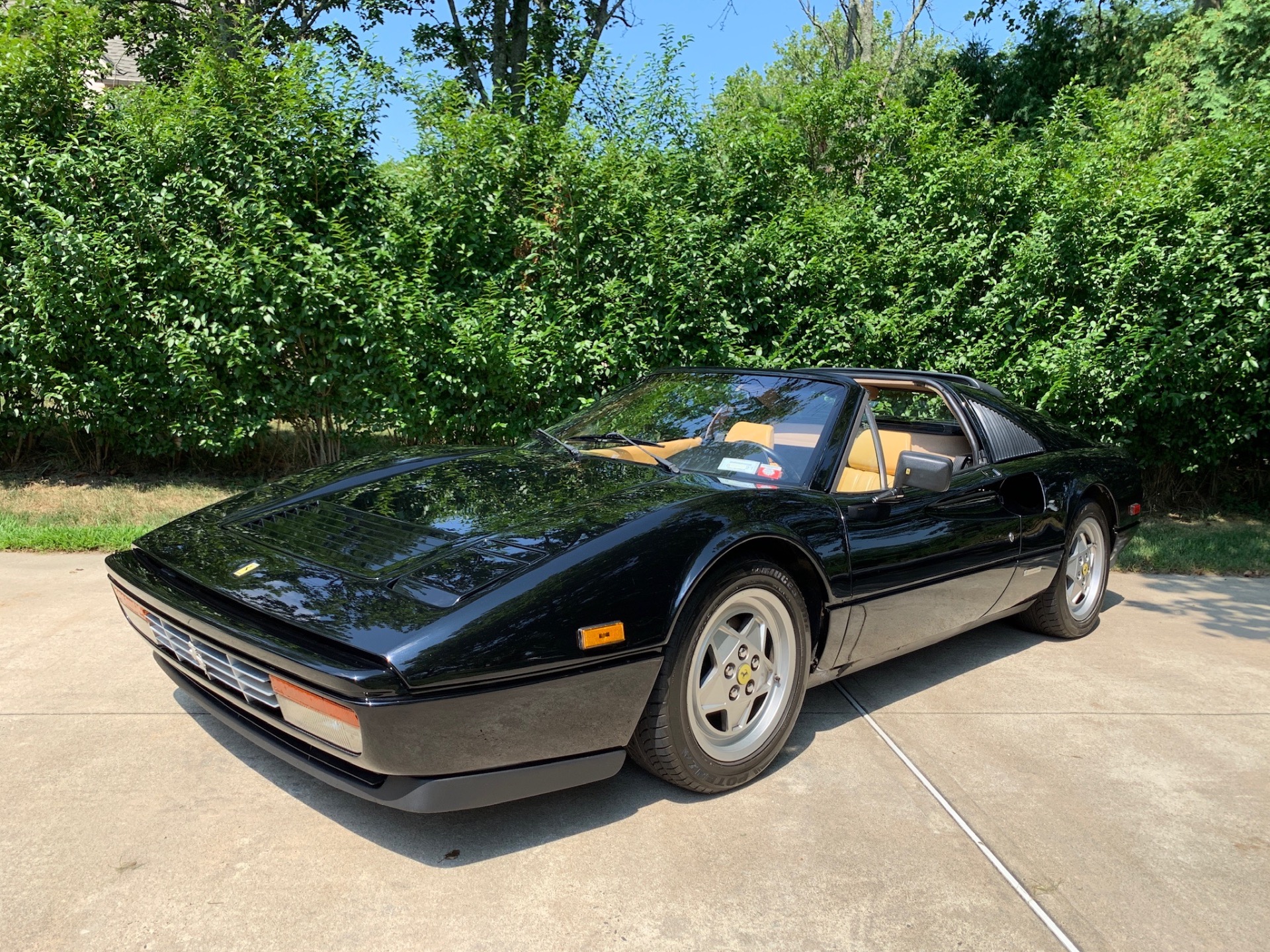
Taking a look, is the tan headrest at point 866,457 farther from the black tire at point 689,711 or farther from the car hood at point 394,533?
the car hood at point 394,533

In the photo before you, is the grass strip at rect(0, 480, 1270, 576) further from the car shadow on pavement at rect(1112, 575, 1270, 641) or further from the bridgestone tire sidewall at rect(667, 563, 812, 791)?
the bridgestone tire sidewall at rect(667, 563, 812, 791)

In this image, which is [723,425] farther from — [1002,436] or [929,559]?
[1002,436]

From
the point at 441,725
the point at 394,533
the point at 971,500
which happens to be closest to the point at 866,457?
the point at 971,500

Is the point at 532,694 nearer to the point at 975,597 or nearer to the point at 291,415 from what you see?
the point at 975,597

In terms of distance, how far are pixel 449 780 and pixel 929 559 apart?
1.99 m

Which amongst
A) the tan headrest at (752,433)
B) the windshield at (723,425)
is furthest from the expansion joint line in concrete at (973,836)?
the tan headrest at (752,433)

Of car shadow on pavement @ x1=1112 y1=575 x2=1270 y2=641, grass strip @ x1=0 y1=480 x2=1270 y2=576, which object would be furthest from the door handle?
grass strip @ x1=0 y1=480 x2=1270 y2=576

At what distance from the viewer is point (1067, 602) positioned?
14.5 ft

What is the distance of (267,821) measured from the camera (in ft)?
8.12

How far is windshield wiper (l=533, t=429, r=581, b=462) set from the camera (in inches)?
140

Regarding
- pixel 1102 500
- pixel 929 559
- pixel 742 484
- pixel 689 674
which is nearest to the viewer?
pixel 689 674

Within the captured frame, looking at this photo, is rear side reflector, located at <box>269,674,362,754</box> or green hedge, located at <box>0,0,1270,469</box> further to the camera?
green hedge, located at <box>0,0,1270,469</box>

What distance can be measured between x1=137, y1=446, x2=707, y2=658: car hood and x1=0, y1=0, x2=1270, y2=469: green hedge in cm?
341

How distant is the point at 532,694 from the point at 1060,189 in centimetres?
638
